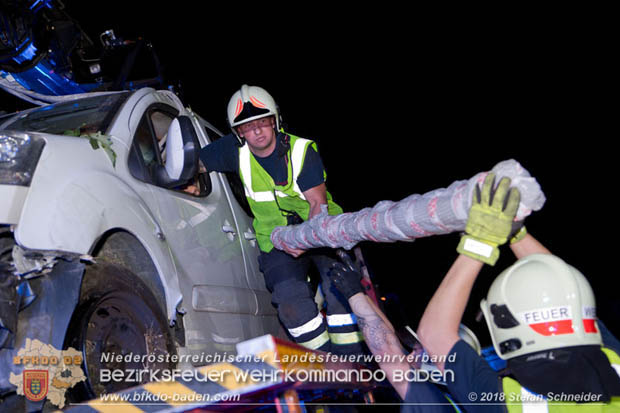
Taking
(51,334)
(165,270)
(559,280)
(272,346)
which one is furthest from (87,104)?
(559,280)

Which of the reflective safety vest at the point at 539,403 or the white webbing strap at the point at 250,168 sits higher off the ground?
the white webbing strap at the point at 250,168

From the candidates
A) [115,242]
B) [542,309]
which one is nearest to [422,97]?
[115,242]

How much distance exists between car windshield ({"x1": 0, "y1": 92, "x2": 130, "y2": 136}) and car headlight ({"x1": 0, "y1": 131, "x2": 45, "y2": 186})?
613 mm

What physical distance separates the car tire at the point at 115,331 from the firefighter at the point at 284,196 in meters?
1.07

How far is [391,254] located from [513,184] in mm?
6597

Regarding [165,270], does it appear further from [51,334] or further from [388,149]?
[388,149]

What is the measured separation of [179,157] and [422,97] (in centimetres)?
837

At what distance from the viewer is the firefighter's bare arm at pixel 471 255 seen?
159cm

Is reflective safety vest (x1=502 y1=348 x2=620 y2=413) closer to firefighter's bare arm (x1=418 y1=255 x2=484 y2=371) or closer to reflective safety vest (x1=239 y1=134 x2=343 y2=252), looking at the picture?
firefighter's bare arm (x1=418 y1=255 x2=484 y2=371)

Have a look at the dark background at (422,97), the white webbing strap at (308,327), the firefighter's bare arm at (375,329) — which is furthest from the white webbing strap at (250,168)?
the dark background at (422,97)

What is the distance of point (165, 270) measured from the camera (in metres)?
2.50

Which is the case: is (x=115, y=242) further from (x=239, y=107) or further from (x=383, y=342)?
(x=239, y=107)

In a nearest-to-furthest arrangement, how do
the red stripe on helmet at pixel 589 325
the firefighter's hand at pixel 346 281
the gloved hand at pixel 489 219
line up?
the gloved hand at pixel 489 219
the red stripe on helmet at pixel 589 325
the firefighter's hand at pixel 346 281

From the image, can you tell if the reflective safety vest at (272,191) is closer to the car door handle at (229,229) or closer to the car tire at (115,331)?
the car door handle at (229,229)
